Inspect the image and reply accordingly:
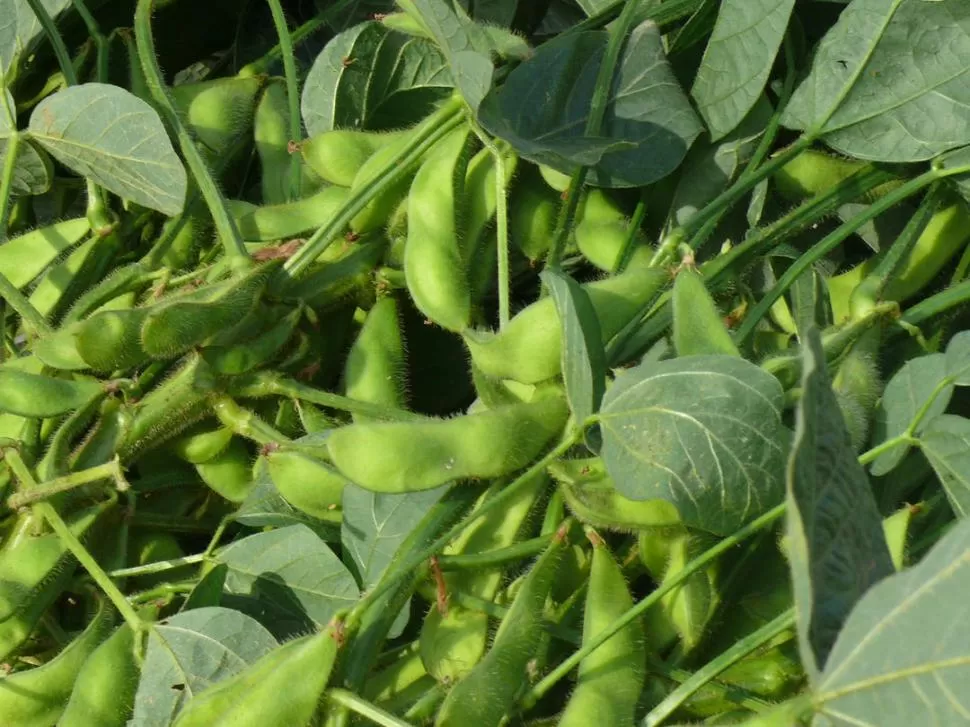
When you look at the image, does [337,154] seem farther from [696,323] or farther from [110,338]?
→ [696,323]

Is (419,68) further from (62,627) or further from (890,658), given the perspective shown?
(890,658)

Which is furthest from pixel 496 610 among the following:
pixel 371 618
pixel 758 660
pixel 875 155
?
pixel 875 155

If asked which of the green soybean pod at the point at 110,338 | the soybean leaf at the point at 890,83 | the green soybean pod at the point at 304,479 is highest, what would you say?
the soybean leaf at the point at 890,83

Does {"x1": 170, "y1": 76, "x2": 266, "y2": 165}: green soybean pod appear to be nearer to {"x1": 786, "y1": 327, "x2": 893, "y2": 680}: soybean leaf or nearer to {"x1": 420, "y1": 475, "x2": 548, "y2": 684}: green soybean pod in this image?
{"x1": 420, "y1": 475, "x2": 548, "y2": 684}: green soybean pod

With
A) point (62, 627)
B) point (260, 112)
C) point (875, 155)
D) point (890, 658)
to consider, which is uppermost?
point (260, 112)

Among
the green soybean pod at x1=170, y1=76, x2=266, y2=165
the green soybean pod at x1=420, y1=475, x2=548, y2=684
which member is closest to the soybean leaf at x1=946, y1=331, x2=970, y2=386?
the green soybean pod at x1=420, y1=475, x2=548, y2=684

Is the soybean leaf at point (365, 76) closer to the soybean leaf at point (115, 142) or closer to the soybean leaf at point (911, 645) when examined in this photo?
the soybean leaf at point (115, 142)

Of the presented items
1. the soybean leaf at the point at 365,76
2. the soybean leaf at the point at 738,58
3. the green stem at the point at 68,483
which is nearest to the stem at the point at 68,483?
the green stem at the point at 68,483
